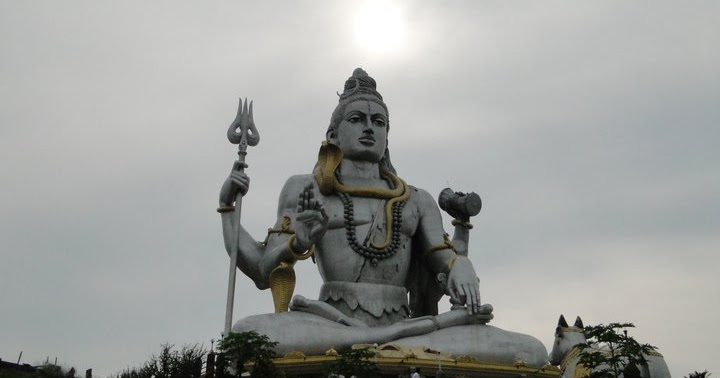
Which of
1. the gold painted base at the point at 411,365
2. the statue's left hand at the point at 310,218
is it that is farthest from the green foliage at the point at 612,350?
the statue's left hand at the point at 310,218

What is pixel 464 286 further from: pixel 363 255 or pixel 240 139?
pixel 240 139

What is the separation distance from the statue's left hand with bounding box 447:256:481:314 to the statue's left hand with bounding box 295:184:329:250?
1.90 metres

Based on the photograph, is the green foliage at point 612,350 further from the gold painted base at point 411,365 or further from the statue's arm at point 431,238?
the statue's arm at point 431,238

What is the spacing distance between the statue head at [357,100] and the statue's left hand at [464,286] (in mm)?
2054

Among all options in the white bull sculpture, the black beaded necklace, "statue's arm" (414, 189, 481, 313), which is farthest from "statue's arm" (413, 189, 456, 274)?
the white bull sculpture

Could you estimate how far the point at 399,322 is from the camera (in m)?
12.4

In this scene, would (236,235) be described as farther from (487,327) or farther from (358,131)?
(487,327)

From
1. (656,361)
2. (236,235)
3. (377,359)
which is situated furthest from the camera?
(236,235)

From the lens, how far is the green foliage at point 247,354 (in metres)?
9.27

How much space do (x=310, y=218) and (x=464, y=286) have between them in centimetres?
220

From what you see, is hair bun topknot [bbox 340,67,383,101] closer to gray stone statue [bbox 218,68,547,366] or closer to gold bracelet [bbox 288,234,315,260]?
gray stone statue [bbox 218,68,547,366]

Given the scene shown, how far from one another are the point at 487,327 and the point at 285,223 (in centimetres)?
286

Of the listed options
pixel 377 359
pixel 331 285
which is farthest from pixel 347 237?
pixel 377 359

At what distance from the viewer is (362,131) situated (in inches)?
554
